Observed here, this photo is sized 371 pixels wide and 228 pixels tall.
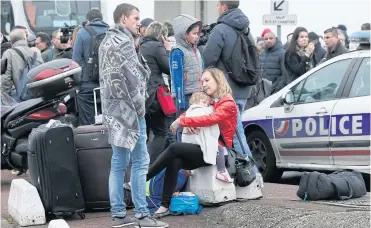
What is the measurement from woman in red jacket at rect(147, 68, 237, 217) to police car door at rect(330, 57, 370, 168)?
6.47 ft

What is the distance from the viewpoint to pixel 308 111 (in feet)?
33.0

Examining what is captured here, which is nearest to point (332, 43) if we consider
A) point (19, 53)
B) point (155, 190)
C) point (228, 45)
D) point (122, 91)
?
point (228, 45)

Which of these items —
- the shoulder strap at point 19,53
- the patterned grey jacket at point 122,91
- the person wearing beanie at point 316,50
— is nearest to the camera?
the patterned grey jacket at point 122,91

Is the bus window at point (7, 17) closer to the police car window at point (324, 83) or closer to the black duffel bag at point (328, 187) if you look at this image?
the police car window at point (324, 83)

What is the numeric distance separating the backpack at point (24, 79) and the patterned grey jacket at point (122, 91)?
4.98m

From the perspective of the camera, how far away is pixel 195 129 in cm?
788

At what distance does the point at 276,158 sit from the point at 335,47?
115 inches

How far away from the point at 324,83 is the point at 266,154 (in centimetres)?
118

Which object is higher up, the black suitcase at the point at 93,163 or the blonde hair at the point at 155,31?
the blonde hair at the point at 155,31

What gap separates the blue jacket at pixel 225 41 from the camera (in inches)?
344

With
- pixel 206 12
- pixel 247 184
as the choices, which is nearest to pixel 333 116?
pixel 247 184

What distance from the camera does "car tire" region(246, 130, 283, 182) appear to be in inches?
418

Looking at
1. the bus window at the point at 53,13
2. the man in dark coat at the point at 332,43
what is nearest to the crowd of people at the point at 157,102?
the man in dark coat at the point at 332,43

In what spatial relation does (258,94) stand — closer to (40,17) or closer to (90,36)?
(90,36)
